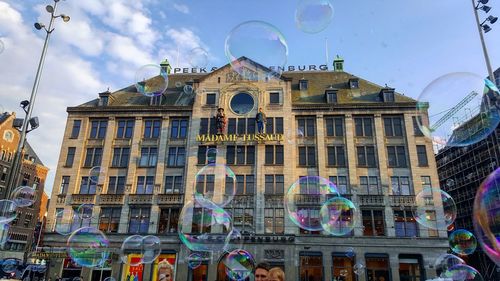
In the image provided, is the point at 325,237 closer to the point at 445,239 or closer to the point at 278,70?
the point at 445,239

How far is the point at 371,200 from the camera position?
36.5 meters

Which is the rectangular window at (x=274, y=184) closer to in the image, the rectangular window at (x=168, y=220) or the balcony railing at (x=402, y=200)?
the rectangular window at (x=168, y=220)

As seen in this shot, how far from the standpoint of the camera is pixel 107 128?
42406 mm

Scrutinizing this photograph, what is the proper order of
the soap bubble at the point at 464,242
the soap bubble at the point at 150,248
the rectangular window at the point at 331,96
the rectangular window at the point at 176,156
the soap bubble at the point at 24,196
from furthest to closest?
the rectangular window at the point at 331,96
the rectangular window at the point at 176,156
the soap bubble at the point at 150,248
the soap bubble at the point at 464,242
the soap bubble at the point at 24,196

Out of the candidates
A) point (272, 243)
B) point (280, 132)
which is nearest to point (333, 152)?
point (280, 132)

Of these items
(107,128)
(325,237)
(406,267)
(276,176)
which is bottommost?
(406,267)

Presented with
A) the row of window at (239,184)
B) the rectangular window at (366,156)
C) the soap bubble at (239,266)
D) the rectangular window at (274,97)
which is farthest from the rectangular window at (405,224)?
the soap bubble at (239,266)

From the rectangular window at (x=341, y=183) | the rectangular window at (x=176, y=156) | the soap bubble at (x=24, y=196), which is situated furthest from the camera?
the rectangular window at (x=176, y=156)

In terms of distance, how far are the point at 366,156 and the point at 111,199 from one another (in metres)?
27.8

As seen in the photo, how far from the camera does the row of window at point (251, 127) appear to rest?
4000 centimetres

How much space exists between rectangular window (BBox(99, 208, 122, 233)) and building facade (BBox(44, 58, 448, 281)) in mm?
106

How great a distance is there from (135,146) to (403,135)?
29826 mm

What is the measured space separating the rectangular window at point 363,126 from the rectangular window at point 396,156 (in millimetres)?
2733

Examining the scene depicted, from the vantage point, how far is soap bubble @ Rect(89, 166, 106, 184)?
39941 mm
